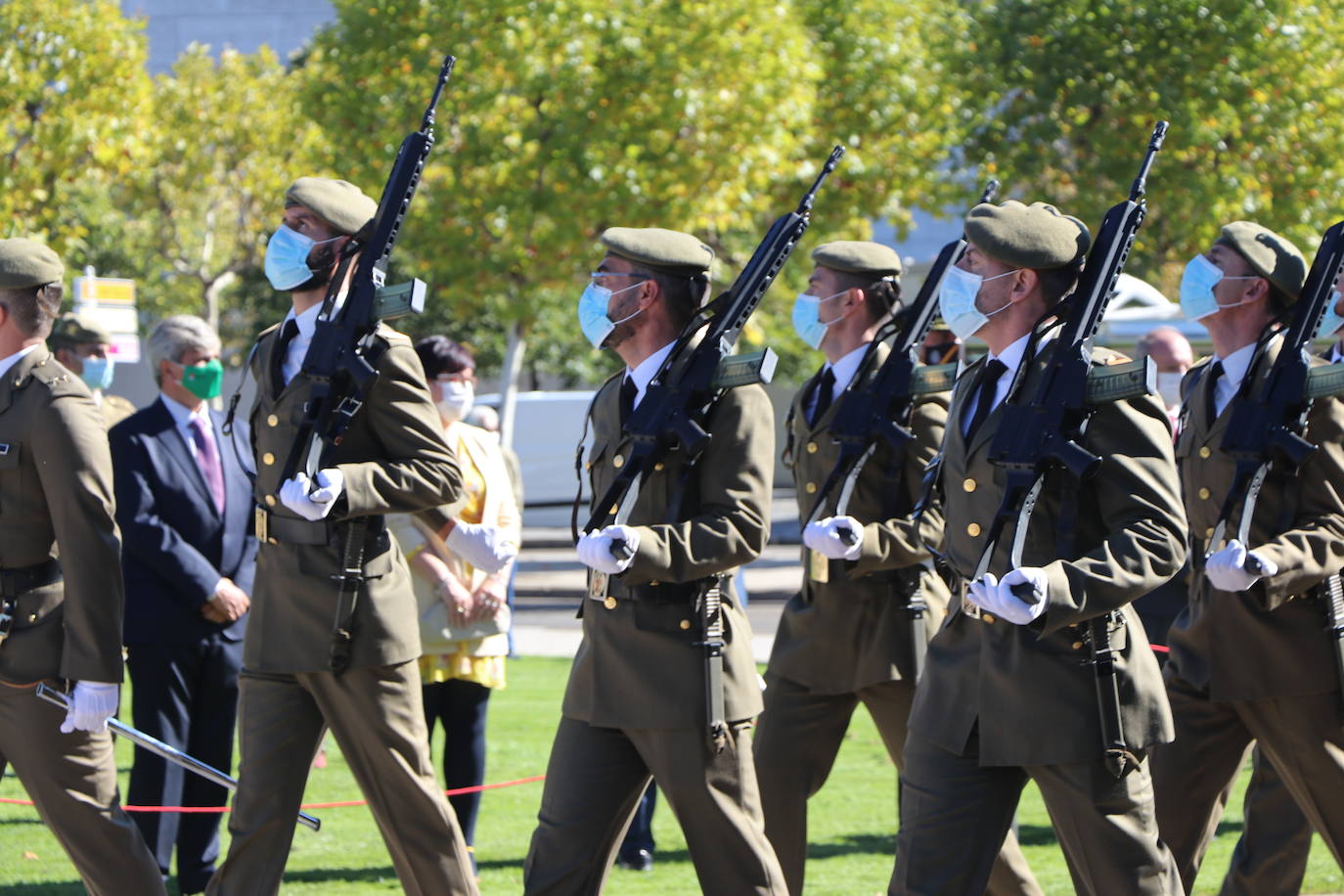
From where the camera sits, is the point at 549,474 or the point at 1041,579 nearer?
the point at 1041,579

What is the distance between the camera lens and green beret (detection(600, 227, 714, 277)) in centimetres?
490

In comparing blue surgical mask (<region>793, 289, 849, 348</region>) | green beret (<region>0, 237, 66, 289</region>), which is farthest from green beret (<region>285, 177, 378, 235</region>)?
blue surgical mask (<region>793, 289, 849, 348</region>)

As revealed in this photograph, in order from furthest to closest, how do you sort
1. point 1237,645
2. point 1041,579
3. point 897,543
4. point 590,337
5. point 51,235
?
point 51,235 < point 897,543 < point 1237,645 < point 590,337 < point 1041,579

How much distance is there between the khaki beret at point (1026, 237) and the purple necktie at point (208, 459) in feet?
11.4

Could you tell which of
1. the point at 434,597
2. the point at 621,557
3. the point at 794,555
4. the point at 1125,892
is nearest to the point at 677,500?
the point at 621,557

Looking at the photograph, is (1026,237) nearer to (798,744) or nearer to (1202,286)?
(1202,286)

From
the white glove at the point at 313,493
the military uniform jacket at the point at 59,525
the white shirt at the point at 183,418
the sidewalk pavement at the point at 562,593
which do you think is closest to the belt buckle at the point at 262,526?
the white glove at the point at 313,493

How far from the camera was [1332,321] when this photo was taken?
5.71m

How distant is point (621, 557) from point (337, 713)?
1.06 metres

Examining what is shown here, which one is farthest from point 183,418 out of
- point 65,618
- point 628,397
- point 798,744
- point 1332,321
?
point 1332,321

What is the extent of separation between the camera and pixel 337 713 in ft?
16.4

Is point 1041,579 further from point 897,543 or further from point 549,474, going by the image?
point 549,474

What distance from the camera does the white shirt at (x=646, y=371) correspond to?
4.87 meters

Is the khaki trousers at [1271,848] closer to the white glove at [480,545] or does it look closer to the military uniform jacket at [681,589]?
the military uniform jacket at [681,589]
